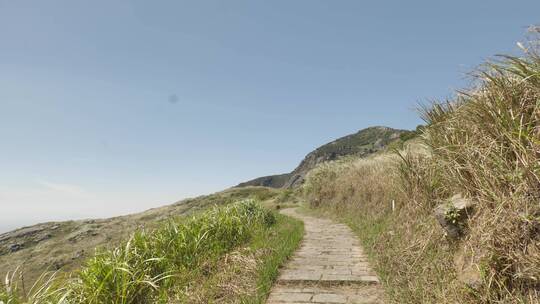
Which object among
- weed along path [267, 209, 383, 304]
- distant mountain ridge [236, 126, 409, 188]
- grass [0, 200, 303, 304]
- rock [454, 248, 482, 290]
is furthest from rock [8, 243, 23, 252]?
distant mountain ridge [236, 126, 409, 188]

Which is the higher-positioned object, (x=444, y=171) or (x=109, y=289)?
(x=444, y=171)

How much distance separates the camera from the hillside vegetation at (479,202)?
2855mm

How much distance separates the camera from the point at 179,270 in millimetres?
5512

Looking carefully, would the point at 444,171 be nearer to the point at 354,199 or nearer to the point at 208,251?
the point at 208,251

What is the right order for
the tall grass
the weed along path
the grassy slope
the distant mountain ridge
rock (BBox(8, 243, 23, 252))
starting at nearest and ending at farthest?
the tall grass, the weed along path, the grassy slope, rock (BBox(8, 243, 23, 252)), the distant mountain ridge

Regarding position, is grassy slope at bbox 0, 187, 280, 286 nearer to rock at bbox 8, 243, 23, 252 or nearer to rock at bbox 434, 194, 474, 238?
rock at bbox 8, 243, 23, 252

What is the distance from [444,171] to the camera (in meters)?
4.47

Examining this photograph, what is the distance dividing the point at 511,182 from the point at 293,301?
2.56 meters

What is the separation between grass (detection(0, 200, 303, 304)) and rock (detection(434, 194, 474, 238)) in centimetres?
228

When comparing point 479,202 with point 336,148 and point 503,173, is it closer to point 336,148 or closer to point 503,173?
point 503,173

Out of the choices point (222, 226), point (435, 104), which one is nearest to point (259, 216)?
point (222, 226)

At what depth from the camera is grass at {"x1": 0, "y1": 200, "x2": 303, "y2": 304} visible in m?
3.78

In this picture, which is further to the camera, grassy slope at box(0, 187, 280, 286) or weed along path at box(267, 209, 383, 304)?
grassy slope at box(0, 187, 280, 286)

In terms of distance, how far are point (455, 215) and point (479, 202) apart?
0.31 metres
